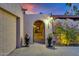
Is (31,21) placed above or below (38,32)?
above

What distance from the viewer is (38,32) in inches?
426

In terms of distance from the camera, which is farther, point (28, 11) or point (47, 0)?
point (28, 11)

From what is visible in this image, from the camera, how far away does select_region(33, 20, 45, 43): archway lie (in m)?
10.8

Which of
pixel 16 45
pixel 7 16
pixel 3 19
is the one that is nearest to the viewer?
pixel 3 19

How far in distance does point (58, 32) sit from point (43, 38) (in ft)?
3.03

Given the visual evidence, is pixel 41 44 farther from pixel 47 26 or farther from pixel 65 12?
pixel 65 12

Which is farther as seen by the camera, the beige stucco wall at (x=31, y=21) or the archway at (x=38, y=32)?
the beige stucco wall at (x=31, y=21)

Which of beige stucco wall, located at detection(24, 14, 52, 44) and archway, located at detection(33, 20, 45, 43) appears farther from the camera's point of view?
beige stucco wall, located at detection(24, 14, 52, 44)

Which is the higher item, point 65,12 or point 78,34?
point 65,12

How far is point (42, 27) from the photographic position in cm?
1124

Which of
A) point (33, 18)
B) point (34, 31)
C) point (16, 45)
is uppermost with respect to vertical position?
point (33, 18)

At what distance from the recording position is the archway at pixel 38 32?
10797 mm

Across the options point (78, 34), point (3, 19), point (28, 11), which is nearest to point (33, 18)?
point (28, 11)

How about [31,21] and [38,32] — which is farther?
[31,21]
